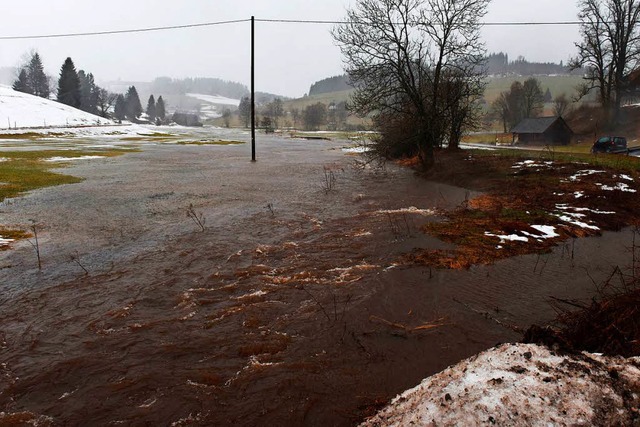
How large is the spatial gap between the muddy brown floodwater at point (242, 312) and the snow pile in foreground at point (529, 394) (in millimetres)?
855

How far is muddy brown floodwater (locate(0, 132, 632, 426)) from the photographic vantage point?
385 centimetres

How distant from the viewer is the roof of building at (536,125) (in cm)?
5158

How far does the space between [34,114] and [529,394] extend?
304 feet

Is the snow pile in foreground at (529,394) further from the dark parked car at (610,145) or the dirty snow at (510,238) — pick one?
the dark parked car at (610,145)

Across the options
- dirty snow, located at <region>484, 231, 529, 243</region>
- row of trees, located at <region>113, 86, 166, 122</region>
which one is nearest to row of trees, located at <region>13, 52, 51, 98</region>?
row of trees, located at <region>113, 86, 166, 122</region>

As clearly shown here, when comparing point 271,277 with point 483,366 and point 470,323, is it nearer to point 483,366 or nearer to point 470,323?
point 470,323

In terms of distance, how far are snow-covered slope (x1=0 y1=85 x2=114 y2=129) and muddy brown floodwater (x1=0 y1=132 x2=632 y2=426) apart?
69.8 metres

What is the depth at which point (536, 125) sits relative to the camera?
175 ft

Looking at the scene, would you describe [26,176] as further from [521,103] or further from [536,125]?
[521,103]

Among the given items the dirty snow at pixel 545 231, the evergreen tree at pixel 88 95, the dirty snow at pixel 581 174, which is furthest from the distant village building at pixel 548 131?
the evergreen tree at pixel 88 95

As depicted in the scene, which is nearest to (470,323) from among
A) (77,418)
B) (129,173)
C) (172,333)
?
(172,333)

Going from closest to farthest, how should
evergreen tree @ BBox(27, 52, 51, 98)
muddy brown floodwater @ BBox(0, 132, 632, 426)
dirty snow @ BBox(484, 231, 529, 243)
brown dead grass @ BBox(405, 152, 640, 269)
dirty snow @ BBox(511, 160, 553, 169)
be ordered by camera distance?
muddy brown floodwater @ BBox(0, 132, 632, 426) < brown dead grass @ BBox(405, 152, 640, 269) < dirty snow @ BBox(484, 231, 529, 243) < dirty snow @ BBox(511, 160, 553, 169) < evergreen tree @ BBox(27, 52, 51, 98)

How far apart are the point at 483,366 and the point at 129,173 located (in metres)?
20.9

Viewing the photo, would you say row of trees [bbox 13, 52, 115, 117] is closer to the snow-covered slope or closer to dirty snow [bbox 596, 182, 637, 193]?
the snow-covered slope
